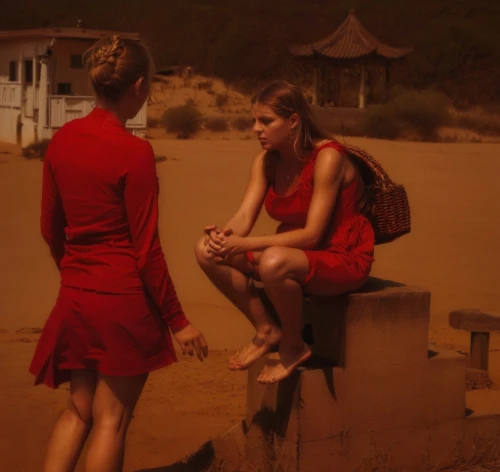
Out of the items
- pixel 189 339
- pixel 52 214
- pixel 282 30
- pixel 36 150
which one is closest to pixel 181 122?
pixel 36 150

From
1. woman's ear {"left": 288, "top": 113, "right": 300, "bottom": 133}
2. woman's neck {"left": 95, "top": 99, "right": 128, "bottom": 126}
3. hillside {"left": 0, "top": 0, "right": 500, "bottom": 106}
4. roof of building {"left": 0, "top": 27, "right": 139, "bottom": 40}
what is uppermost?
hillside {"left": 0, "top": 0, "right": 500, "bottom": 106}

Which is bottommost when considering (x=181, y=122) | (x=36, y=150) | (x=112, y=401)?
(x=112, y=401)

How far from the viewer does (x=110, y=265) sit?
10.3ft

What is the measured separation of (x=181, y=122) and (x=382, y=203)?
2183cm

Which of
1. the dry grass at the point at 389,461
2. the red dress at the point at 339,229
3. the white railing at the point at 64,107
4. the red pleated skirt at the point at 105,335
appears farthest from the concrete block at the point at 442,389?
the white railing at the point at 64,107

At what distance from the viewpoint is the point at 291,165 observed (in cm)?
412

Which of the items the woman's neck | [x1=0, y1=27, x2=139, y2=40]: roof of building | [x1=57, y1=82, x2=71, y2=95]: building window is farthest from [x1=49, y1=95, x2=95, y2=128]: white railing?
the woman's neck

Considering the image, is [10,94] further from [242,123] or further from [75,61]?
[242,123]

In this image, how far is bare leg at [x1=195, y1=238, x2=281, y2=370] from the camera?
3.94 metres

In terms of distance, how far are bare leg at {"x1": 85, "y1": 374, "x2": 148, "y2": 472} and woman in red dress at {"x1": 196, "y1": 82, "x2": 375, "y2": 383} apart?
0.77m

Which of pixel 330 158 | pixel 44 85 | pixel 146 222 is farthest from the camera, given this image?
pixel 44 85

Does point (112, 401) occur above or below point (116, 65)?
below

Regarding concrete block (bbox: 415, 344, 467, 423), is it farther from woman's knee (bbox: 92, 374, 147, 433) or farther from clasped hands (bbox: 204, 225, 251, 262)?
woman's knee (bbox: 92, 374, 147, 433)

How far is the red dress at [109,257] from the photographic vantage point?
3.07 meters
